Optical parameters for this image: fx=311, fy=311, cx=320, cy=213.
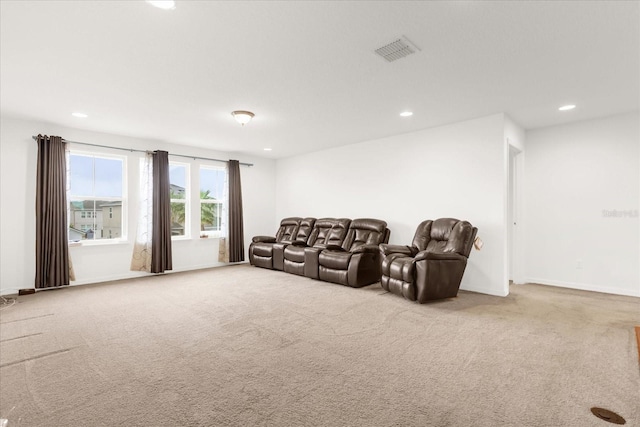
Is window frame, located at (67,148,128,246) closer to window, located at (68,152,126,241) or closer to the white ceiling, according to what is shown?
window, located at (68,152,126,241)

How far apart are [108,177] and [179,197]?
4.29ft

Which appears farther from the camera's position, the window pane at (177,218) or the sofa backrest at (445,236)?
the window pane at (177,218)

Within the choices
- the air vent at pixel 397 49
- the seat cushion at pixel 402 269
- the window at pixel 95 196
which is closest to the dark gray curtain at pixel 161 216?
the window at pixel 95 196

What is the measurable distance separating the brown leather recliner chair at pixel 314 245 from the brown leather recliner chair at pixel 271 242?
0.87ft

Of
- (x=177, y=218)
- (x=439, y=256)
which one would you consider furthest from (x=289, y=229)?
(x=439, y=256)

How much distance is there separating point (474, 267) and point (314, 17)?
13.2 feet

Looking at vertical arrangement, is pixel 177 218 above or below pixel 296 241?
above

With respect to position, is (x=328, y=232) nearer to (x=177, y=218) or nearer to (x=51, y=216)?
(x=177, y=218)

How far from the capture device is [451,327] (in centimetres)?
310

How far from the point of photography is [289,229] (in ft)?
23.2

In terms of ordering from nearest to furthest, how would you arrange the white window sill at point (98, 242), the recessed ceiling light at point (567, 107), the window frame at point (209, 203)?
1. the recessed ceiling light at point (567, 107)
2. the white window sill at point (98, 242)
3. the window frame at point (209, 203)

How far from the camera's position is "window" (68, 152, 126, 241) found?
5277 millimetres

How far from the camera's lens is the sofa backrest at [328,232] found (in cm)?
597

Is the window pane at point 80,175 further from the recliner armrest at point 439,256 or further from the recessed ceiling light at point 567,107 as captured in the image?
the recessed ceiling light at point 567,107
